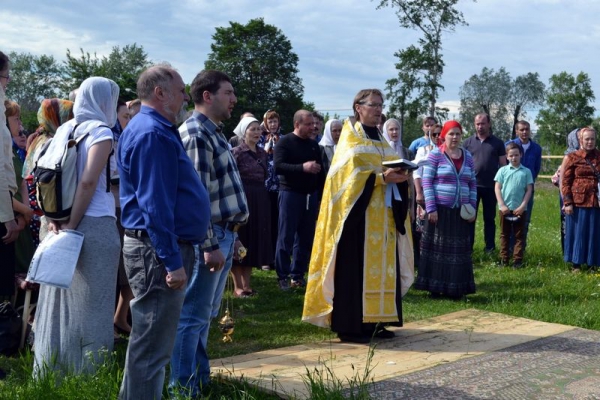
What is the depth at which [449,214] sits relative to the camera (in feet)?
28.9

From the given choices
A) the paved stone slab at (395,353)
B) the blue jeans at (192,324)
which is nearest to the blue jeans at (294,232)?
the paved stone slab at (395,353)

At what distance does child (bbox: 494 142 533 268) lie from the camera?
11.1 metres

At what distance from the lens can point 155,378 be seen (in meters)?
4.10

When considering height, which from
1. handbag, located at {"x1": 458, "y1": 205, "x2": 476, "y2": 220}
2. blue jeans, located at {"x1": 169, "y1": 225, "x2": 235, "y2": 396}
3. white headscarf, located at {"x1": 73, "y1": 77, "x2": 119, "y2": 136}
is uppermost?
white headscarf, located at {"x1": 73, "y1": 77, "x2": 119, "y2": 136}

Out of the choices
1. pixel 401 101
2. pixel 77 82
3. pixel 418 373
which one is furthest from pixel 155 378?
pixel 77 82

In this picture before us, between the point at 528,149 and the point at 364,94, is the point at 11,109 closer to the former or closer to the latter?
the point at 364,94

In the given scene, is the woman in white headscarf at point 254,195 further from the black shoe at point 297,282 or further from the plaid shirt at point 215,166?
the plaid shirt at point 215,166

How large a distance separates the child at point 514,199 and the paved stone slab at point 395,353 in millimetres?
3772

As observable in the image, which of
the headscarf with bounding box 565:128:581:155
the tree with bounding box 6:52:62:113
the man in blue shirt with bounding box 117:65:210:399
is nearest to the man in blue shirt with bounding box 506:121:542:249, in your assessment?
the headscarf with bounding box 565:128:581:155

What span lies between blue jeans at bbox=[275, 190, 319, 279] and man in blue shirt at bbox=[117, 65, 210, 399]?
5.00 m

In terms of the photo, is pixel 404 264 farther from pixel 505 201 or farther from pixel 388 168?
pixel 505 201

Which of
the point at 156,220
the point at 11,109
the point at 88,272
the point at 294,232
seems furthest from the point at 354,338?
the point at 11,109

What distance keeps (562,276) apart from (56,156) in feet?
25.2

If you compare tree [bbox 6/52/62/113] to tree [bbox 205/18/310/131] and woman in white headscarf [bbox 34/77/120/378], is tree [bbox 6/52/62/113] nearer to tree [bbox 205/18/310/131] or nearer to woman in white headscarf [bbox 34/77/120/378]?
tree [bbox 205/18/310/131]
